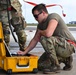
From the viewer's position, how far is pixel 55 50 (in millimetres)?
5039

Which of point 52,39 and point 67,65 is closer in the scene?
point 52,39

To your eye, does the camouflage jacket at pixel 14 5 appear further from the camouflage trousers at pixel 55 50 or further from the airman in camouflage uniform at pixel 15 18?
the camouflage trousers at pixel 55 50

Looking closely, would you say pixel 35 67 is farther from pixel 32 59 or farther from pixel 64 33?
pixel 64 33

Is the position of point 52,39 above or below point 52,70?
above

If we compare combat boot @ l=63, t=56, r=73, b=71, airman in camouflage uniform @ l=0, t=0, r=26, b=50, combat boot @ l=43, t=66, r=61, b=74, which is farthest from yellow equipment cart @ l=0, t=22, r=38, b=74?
airman in camouflage uniform @ l=0, t=0, r=26, b=50

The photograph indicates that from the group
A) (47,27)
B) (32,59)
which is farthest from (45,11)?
(32,59)

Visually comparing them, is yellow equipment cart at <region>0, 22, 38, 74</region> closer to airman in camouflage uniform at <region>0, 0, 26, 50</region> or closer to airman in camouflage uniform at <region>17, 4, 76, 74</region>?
airman in camouflage uniform at <region>17, 4, 76, 74</region>

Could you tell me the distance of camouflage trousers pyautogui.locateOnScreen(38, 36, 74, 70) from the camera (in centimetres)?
492

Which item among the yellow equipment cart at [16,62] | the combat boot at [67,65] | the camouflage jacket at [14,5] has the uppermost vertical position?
the camouflage jacket at [14,5]

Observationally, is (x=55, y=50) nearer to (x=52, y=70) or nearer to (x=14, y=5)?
(x=52, y=70)

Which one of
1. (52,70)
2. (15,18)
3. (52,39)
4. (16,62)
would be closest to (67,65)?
(52,70)

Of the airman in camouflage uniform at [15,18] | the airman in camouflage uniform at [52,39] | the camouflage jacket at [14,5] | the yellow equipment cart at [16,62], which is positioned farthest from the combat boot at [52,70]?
the camouflage jacket at [14,5]

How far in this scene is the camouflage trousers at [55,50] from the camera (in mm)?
4922

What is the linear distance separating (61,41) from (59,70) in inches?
18.5
